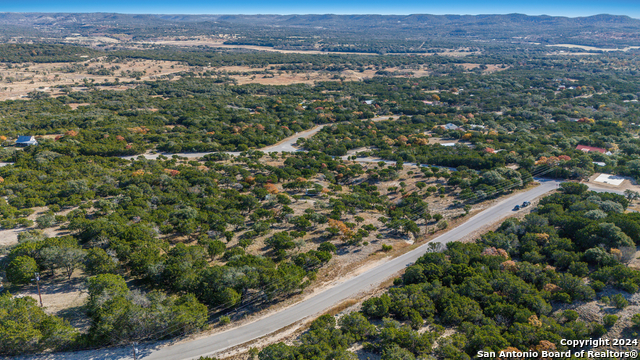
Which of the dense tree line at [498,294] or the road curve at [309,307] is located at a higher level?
the dense tree line at [498,294]

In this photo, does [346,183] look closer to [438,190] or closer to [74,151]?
[438,190]

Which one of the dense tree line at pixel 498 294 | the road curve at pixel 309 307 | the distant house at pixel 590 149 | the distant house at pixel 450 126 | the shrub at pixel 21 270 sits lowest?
the road curve at pixel 309 307

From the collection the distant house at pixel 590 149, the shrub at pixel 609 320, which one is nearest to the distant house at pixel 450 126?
the distant house at pixel 590 149

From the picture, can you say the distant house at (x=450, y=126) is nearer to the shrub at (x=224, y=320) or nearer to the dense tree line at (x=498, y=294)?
the dense tree line at (x=498, y=294)

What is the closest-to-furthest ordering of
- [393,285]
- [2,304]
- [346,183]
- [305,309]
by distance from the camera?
[2,304], [305,309], [393,285], [346,183]

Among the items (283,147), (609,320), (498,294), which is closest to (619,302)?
(609,320)

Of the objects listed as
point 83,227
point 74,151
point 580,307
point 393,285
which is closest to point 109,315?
point 83,227

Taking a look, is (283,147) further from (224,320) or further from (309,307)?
(224,320)
